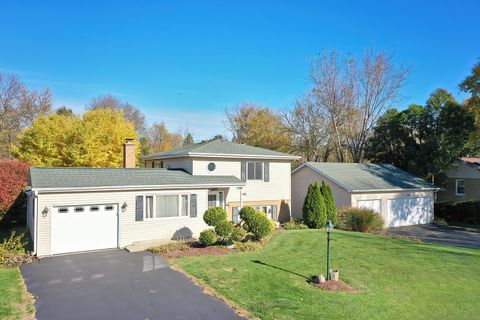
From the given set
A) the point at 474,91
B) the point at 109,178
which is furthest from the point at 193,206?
the point at 474,91

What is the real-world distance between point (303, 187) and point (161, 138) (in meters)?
36.0

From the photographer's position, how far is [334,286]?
11.0m

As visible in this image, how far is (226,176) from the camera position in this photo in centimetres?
2138

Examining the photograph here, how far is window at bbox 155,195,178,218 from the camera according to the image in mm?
17109

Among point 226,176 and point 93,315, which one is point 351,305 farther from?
point 226,176

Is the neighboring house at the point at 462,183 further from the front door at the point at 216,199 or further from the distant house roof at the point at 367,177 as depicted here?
the front door at the point at 216,199

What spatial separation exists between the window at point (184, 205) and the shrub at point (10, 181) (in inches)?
434

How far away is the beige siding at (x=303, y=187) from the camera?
2509cm

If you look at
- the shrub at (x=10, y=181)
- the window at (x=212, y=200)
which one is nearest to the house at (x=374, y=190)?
the window at (x=212, y=200)

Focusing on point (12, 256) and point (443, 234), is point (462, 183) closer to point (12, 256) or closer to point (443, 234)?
point (443, 234)

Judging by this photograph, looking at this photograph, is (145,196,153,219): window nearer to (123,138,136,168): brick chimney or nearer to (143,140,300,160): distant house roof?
(143,140,300,160): distant house roof

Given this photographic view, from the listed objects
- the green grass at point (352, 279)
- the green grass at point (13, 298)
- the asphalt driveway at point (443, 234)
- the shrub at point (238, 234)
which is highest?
the shrub at point (238, 234)

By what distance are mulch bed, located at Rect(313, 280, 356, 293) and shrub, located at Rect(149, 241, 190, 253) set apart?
6.28m

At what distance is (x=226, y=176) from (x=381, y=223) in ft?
34.1
